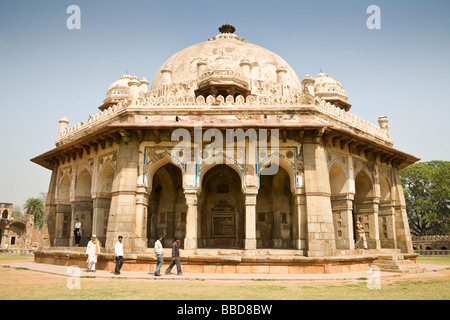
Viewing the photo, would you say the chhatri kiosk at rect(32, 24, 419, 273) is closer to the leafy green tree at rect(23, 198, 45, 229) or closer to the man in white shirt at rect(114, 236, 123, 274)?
the man in white shirt at rect(114, 236, 123, 274)

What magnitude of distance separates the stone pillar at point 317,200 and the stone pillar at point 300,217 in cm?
23

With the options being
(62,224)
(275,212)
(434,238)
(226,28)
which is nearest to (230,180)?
(275,212)

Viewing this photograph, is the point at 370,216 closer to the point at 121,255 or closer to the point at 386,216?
the point at 386,216

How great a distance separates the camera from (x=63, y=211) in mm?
17797

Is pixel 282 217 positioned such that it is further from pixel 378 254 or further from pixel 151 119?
pixel 151 119

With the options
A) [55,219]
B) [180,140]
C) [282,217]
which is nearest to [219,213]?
[282,217]

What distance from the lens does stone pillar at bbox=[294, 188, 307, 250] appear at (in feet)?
42.0

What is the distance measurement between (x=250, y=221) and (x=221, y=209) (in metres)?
3.71

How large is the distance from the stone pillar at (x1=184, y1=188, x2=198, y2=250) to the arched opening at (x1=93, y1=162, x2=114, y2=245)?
374 cm

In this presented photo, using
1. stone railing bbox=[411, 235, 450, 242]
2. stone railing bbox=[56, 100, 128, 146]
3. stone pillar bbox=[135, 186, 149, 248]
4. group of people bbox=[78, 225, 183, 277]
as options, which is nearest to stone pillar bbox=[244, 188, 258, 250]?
group of people bbox=[78, 225, 183, 277]

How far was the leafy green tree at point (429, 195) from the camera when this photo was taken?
135 ft

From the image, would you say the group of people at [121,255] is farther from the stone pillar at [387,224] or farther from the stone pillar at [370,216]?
the stone pillar at [387,224]

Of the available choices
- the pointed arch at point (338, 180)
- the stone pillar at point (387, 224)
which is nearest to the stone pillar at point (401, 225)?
the stone pillar at point (387, 224)

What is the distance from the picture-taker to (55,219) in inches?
714
